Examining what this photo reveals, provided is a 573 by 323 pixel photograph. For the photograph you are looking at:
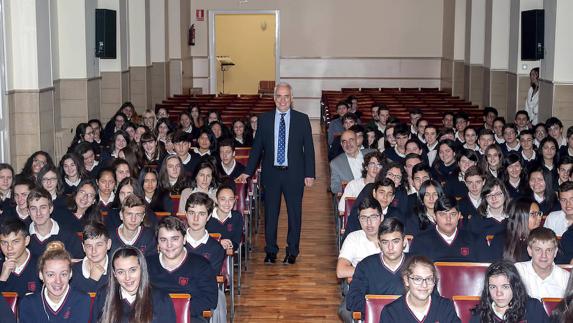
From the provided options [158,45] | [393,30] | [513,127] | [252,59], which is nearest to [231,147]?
[513,127]

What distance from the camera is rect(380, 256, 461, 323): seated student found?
534 centimetres

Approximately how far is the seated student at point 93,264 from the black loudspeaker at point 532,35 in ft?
31.9

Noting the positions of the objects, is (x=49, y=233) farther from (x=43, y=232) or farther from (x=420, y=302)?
(x=420, y=302)

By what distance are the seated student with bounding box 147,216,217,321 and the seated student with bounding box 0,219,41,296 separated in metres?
0.90

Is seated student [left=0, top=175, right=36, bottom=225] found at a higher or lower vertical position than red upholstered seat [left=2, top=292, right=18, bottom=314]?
higher

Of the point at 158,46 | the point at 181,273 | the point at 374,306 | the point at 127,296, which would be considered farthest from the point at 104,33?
the point at 374,306

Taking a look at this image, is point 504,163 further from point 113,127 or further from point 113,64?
point 113,64

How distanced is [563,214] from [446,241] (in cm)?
139

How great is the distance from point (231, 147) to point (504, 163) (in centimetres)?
306

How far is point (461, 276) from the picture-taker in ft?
21.3

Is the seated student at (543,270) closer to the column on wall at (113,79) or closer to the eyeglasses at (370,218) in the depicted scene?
the eyeglasses at (370,218)

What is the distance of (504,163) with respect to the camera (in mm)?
9688

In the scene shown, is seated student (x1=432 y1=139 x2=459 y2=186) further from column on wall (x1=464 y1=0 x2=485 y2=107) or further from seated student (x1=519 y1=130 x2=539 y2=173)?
column on wall (x1=464 y1=0 x2=485 y2=107)

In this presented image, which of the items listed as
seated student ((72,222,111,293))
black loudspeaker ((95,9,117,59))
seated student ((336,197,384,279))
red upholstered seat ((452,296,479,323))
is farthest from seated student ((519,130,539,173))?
black loudspeaker ((95,9,117,59))
